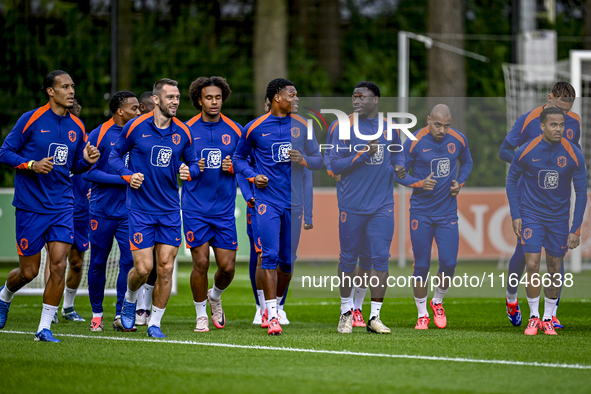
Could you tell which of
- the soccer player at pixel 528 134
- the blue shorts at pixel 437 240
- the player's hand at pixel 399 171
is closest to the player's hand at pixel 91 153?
the player's hand at pixel 399 171

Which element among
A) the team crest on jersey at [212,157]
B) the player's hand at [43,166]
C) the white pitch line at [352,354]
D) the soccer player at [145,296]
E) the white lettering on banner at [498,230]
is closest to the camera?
the white pitch line at [352,354]

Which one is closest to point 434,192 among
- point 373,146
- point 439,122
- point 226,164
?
point 439,122

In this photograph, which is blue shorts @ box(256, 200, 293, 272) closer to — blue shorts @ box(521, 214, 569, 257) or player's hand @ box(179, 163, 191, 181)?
player's hand @ box(179, 163, 191, 181)

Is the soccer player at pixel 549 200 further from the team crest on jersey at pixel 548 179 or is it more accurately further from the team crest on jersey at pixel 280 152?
the team crest on jersey at pixel 280 152

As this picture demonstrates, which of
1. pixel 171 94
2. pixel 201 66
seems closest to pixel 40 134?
pixel 171 94

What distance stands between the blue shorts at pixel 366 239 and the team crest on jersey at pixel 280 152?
75 centimetres

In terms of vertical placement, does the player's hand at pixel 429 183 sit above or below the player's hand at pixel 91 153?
below

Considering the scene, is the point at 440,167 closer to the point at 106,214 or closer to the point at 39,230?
the point at 106,214

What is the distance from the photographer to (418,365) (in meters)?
6.03

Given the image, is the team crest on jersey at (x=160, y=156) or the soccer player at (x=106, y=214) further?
the soccer player at (x=106, y=214)

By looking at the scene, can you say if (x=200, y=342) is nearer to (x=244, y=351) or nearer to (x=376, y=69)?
(x=244, y=351)

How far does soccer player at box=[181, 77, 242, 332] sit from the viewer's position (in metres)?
7.90

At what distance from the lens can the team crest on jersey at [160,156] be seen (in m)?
7.46

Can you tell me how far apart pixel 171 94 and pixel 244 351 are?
7.69 ft
